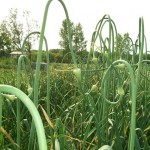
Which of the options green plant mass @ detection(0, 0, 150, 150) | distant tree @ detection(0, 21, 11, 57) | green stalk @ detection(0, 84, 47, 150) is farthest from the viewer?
distant tree @ detection(0, 21, 11, 57)

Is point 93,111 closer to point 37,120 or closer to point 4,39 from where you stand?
point 37,120

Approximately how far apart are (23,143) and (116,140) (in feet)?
1.32

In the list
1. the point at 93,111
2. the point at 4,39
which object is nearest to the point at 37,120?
the point at 93,111

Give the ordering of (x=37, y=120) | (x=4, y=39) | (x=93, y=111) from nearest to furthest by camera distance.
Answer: (x=37, y=120) < (x=93, y=111) < (x=4, y=39)

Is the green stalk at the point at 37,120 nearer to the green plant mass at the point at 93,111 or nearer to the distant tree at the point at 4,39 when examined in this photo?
the green plant mass at the point at 93,111

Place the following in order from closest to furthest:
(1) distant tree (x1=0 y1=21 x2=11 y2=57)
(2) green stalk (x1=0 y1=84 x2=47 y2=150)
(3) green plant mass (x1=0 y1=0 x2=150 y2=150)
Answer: (2) green stalk (x1=0 y1=84 x2=47 y2=150), (3) green plant mass (x1=0 y1=0 x2=150 y2=150), (1) distant tree (x1=0 y1=21 x2=11 y2=57)

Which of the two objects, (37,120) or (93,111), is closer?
(37,120)

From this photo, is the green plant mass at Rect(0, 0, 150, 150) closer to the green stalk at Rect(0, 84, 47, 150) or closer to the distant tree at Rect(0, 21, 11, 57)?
the green stalk at Rect(0, 84, 47, 150)

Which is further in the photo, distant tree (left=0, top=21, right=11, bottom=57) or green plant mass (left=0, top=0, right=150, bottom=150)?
distant tree (left=0, top=21, right=11, bottom=57)

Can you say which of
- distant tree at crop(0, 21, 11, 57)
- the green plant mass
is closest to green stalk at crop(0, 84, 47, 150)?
the green plant mass

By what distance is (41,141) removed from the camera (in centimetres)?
30

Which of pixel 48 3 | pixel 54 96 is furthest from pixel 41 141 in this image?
pixel 54 96

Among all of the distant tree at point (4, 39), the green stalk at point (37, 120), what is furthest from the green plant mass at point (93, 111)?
the distant tree at point (4, 39)

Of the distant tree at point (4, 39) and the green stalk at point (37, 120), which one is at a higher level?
the distant tree at point (4, 39)
